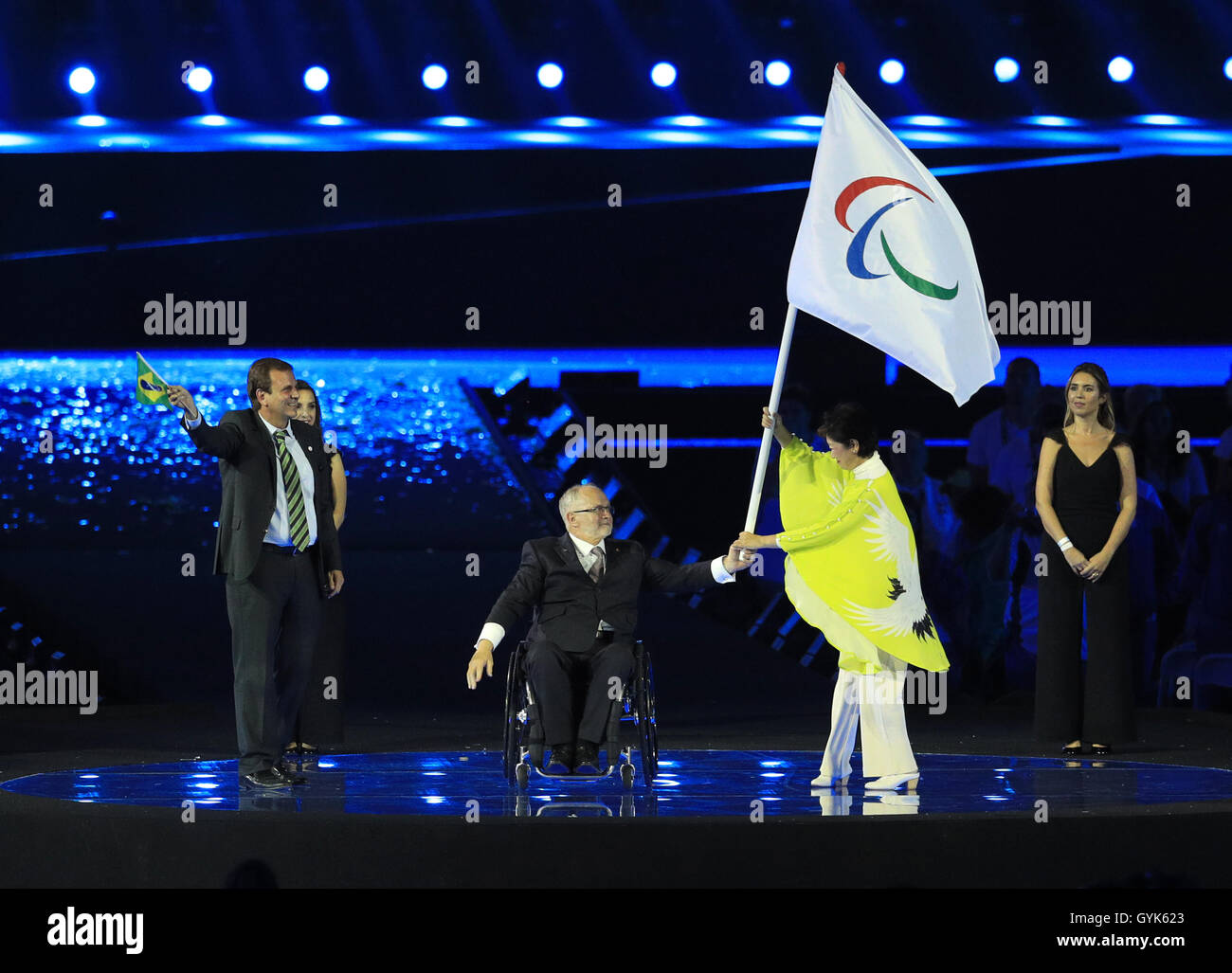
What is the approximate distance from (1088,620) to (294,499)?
2.65 m

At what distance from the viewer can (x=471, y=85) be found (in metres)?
7.62

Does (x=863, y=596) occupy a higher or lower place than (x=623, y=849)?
higher

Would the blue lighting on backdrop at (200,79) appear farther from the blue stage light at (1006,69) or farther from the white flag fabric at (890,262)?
the white flag fabric at (890,262)

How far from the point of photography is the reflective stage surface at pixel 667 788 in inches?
162

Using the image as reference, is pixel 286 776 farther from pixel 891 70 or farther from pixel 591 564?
pixel 891 70

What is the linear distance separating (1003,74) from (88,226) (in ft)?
13.6

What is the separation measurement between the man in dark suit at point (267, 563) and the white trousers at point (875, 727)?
4.76 ft

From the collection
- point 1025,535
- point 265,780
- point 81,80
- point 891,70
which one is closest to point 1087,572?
point 1025,535

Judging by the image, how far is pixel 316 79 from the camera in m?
7.58

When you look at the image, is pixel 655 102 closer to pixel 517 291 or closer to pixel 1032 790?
pixel 517 291

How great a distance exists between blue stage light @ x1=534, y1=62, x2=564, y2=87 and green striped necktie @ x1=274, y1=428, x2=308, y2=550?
3.36 meters

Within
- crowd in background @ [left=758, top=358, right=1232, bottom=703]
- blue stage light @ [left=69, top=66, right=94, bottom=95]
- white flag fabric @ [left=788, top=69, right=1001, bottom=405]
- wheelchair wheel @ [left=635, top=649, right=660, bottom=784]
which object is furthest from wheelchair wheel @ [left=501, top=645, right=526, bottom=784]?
blue stage light @ [left=69, top=66, right=94, bottom=95]

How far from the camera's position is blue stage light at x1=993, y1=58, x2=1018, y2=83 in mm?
7609

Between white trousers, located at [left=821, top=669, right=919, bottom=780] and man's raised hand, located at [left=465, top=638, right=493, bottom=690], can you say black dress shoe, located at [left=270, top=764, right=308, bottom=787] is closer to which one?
A: man's raised hand, located at [left=465, top=638, right=493, bottom=690]
